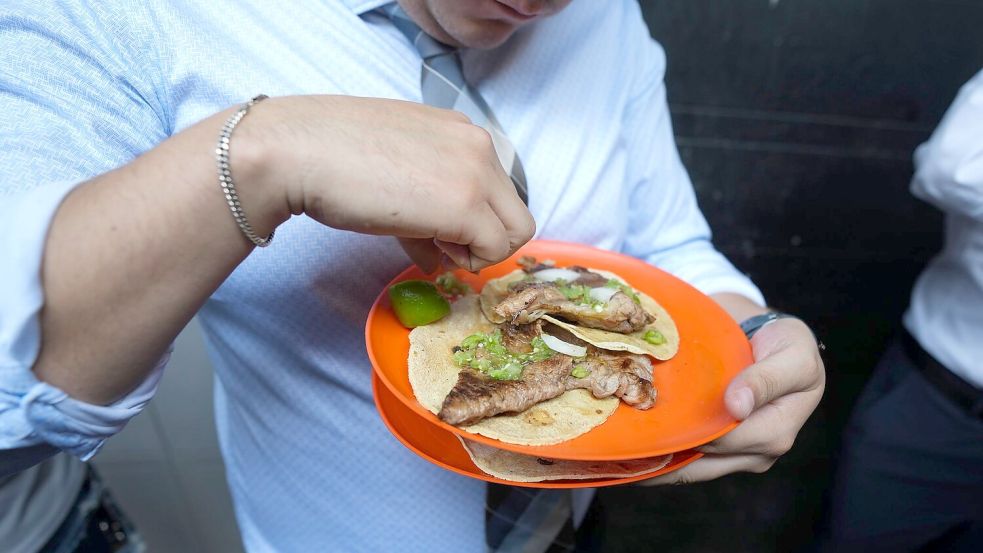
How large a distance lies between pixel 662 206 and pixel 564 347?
0.59 meters

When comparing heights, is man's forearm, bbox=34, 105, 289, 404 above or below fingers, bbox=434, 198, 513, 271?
above

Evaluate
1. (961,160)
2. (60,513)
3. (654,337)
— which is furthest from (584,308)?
(961,160)

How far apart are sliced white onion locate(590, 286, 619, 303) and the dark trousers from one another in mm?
1427

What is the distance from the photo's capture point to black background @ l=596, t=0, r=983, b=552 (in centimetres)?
247

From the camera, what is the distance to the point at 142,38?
0.90m

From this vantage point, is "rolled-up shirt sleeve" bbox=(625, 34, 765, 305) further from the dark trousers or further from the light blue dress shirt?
the dark trousers

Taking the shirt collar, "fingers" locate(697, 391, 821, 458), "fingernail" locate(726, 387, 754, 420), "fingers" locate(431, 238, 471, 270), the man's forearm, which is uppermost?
the shirt collar

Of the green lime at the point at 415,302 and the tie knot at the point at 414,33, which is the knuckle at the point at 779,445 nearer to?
the green lime at the point at 415,302

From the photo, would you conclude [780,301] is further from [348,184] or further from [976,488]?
[348,184]

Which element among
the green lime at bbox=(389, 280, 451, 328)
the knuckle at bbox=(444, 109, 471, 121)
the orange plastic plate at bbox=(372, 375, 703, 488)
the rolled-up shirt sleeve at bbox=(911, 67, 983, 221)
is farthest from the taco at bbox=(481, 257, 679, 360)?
the rolled-up shirt sleeve at bbox=(911, 67, 983, 221)

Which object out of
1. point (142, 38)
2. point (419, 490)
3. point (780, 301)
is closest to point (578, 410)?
point (419, 490)

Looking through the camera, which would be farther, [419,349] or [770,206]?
[770,206]

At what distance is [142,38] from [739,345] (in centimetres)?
112

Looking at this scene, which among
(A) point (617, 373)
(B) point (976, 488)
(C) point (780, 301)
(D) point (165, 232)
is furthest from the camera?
(C) point (780, 301)
